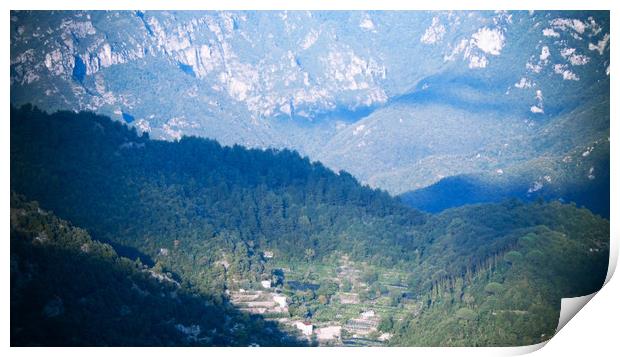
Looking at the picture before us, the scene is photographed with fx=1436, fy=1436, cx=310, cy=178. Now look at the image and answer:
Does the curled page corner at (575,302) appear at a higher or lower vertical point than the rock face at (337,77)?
lower

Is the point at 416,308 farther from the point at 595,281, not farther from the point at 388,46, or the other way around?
the point at 388,46

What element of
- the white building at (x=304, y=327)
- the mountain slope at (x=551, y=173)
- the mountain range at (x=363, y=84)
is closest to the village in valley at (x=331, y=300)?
the white building at (x=304, y=327)

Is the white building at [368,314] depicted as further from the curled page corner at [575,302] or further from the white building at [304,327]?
the curled page corner at [575,302]

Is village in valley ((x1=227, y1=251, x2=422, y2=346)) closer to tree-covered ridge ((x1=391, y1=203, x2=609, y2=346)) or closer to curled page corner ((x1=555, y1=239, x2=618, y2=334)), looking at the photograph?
tree-covered ridge ((x1=391, y1=203, x2=609, y2=346))

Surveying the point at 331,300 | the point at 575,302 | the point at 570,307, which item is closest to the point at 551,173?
the point at 331,300

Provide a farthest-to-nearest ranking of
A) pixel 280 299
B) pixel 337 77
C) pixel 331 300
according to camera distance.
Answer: pixel 337 77 → pixel 331 300 → pixel 280 299

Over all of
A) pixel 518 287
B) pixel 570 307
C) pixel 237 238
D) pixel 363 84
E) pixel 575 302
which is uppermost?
pixel 363 84

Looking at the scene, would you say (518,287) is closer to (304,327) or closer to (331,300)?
(304,327)
